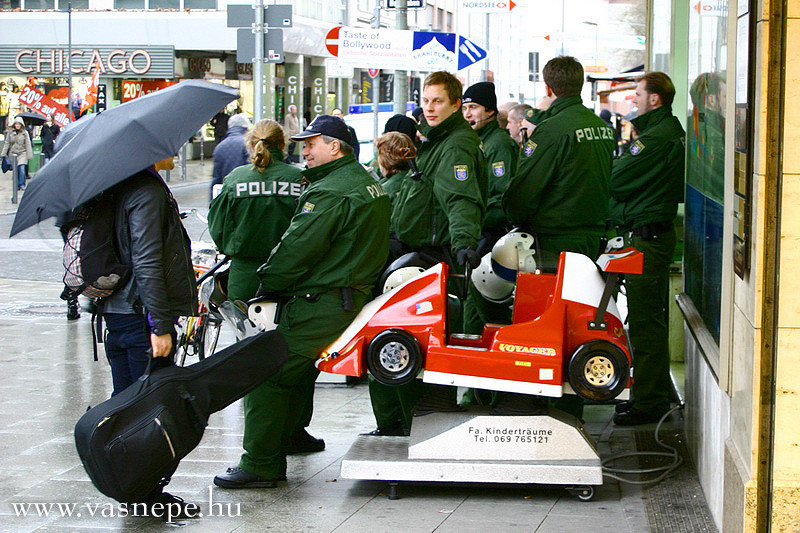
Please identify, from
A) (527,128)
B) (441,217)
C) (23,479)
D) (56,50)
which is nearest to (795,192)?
(441,217)

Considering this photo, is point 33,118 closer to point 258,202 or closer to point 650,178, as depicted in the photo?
point 258,202

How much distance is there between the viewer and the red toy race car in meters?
5.50

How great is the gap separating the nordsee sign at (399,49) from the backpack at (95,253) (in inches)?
328

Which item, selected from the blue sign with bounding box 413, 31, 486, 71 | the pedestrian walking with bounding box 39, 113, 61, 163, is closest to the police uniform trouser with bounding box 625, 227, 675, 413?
the blue sign with bounding box 413, 31, 486, 71

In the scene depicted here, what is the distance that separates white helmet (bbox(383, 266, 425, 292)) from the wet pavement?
1.04 m

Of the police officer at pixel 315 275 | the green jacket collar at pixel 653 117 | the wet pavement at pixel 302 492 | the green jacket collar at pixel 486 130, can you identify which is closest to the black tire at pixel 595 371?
the wet pavement at pixel 302 492

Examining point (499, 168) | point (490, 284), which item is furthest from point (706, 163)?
point (499, 168)

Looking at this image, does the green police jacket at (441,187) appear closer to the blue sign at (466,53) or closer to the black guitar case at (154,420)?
the black guitar case at (154,420)

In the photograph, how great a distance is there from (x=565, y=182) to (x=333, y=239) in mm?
1773

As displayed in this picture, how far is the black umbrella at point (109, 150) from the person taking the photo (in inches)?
197

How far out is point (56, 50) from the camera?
132 ft

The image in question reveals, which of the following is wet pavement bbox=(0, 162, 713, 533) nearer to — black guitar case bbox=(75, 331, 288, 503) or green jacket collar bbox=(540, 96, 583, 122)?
black guitar case bbox=(75, 331, 288, 503)

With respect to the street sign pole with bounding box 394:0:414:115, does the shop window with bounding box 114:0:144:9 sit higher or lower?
higher

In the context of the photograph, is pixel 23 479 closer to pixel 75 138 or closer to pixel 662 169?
pixel 75 138
